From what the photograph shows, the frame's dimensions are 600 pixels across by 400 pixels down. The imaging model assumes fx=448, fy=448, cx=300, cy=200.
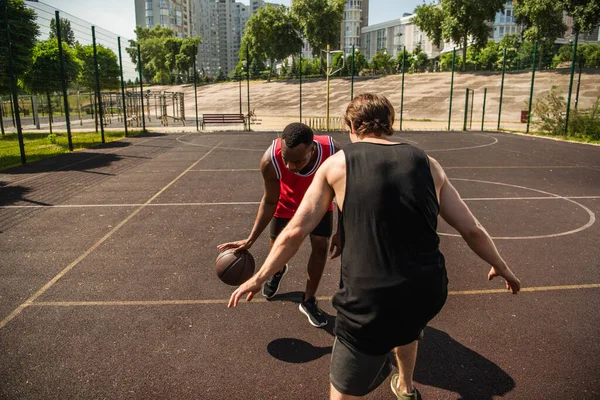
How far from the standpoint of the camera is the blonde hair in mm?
2352

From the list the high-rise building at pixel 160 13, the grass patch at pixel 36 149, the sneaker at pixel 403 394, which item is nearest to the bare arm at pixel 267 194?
the sneaker at pixel 403 394

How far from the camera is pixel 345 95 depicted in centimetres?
5466

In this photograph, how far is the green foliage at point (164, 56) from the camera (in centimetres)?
9162

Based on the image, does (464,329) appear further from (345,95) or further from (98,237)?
(345,95)

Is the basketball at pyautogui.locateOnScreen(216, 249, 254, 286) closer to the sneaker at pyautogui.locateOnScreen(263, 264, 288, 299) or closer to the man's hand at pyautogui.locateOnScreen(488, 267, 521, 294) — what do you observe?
the sneaker at pyautogui.locateOnScreen(263, 264, 288, 299)

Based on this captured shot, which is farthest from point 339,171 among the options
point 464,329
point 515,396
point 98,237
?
point 98,237

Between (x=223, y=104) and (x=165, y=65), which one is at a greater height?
(x=165, y=65)

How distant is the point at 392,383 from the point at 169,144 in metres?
18.8

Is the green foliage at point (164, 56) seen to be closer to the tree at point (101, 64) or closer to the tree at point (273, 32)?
the tree at point (273, 32)

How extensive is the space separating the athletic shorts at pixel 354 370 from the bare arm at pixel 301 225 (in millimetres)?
520

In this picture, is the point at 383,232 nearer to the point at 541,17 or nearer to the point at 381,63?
the point at 541,17

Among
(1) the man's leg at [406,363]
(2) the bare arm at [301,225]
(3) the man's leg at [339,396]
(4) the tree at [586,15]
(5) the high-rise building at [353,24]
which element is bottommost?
(1) the man's leg at [406,363]

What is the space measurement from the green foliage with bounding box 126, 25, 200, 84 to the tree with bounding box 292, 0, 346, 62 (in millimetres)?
29690

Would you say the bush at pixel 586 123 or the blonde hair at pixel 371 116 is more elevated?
the blonde hair at pixel 371 116
